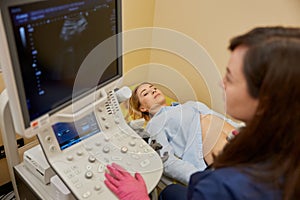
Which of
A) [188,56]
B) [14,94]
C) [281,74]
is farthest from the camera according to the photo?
[188,56]

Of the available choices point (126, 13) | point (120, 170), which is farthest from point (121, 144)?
point (126, 13)

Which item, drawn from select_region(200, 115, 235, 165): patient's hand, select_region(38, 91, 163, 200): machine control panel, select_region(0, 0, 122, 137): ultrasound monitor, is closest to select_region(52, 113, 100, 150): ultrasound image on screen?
select_region(38, 91, 163, 200): machine control panel

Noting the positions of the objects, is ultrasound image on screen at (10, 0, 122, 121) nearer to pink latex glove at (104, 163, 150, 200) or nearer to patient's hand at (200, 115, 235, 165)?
pink latex glove at (104, 163, 150, 200)

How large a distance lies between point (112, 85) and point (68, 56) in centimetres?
25

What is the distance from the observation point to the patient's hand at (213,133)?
1.72 meters

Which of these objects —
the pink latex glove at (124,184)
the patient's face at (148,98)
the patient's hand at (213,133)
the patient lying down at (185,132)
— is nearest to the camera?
the pink latex glove at (124,184)

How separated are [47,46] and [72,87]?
18 cm

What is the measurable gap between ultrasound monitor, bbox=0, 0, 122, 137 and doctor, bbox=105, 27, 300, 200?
0.44 meters

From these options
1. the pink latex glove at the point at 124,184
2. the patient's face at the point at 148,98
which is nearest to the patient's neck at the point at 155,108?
the patient's face at the point at 148,98

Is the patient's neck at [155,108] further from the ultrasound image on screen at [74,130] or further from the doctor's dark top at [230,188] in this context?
the doctor's dark top at [230,188]

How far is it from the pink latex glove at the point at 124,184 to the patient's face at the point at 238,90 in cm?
43

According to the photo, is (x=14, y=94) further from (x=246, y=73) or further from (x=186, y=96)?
(x=186, y=96)

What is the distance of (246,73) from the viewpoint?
729 mm

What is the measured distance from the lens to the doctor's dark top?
2.41ft
